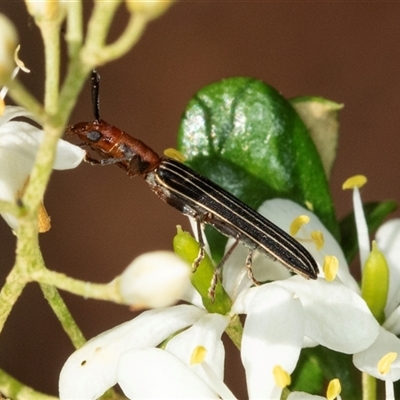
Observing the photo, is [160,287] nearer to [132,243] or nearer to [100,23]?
[100,23]

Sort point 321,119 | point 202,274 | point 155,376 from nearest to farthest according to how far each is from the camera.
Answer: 1. point 155,376
2. point 202,274
3. point 321,119

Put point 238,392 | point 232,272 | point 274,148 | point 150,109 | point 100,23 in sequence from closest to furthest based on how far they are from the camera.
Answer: point 100,23
point 232,272
point 274,148
point 238,392
point 150,109

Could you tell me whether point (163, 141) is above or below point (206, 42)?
below

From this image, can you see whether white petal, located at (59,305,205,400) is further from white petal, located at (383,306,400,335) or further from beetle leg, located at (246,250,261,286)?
white petal, located at (383,306,400,335)

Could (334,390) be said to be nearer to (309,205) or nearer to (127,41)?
(309,205)

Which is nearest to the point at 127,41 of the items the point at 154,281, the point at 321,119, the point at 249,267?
the point at 154,281

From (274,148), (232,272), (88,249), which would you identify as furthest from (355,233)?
(88,249)
